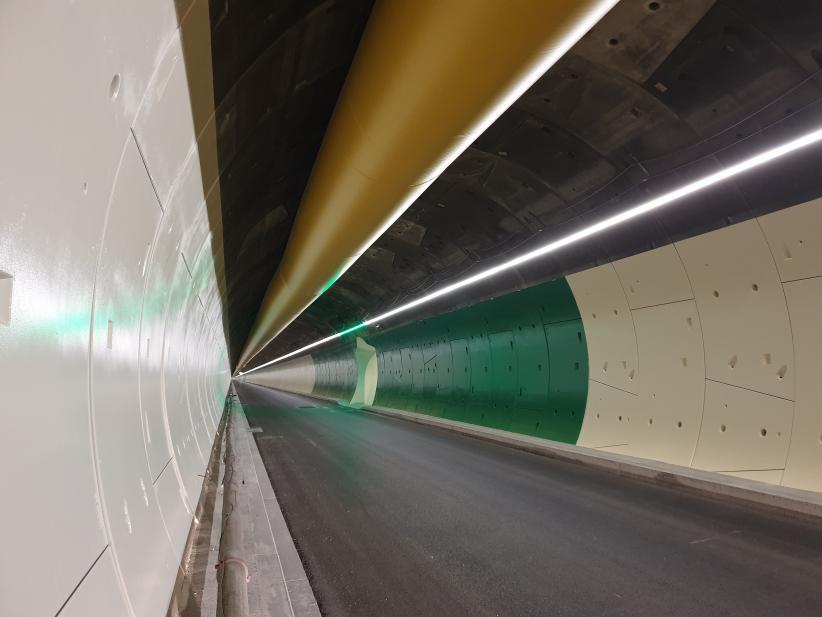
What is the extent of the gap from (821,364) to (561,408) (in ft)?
20.1

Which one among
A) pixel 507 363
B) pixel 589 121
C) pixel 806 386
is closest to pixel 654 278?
pixel 806 386

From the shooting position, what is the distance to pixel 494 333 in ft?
52.1

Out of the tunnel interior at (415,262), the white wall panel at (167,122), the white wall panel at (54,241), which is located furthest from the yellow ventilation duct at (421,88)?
the white wall panel at (54,241)

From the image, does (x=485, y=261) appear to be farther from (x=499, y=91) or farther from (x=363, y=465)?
(x=499, y=91)

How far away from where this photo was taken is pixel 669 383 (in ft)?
32.4

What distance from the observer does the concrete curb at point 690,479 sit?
683 centimetres

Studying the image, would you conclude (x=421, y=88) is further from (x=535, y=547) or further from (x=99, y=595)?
(x=535, y=547)

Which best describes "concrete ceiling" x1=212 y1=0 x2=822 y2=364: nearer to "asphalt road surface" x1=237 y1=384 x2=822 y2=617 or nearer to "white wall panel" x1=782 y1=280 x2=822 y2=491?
A: "white wall panel" x1=782 y1=280 x2=822 y2=491

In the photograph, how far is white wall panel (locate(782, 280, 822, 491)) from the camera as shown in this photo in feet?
24.0

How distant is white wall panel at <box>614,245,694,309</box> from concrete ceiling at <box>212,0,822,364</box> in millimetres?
362

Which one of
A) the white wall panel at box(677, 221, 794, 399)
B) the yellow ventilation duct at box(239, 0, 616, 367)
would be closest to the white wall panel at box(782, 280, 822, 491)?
the white wall panel at box(677, 221, 794, 399)

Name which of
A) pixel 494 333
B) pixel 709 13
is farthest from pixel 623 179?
pixel 494 333

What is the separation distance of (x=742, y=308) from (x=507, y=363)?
7585 mm

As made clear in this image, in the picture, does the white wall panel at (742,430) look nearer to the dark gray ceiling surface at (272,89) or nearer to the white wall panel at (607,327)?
the white wall panel at (607,327)
